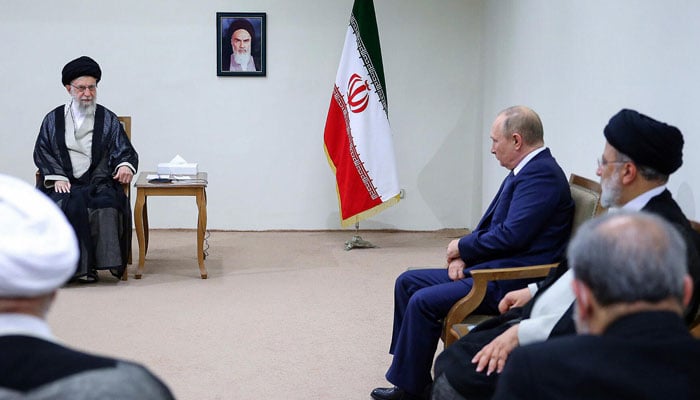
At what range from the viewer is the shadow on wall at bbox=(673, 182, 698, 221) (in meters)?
3.45

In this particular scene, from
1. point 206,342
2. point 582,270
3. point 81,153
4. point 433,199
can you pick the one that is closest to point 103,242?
point 81,153

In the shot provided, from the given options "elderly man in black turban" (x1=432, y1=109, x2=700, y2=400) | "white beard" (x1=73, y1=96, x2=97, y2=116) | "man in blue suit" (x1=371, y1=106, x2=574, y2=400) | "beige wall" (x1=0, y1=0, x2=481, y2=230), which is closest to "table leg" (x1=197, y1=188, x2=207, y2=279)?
"white beard" (x1=73, y1=96, x2=97, y2=116)

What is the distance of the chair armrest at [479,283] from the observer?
3637mm

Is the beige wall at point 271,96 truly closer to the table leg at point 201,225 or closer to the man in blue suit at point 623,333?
the table leg at point 201,225

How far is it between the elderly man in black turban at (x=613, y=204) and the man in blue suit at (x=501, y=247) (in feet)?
2.00

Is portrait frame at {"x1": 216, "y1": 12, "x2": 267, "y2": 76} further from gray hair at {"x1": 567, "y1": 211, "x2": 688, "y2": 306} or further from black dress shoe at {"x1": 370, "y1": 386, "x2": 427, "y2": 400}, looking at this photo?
gray hair at {"x1": 567, "y1": 211, "x2": 688, "y2": 306}

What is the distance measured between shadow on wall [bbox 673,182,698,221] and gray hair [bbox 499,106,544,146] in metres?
0.63

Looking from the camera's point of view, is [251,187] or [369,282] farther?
[251,187]

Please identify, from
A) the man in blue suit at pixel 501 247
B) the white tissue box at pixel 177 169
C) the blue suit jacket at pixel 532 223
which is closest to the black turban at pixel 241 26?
the white tissue box at pixel 177 169

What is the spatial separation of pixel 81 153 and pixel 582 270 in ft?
16.1

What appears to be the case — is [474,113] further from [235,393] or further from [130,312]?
[235,393]

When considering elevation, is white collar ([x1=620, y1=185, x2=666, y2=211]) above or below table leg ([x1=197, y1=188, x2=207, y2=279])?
above

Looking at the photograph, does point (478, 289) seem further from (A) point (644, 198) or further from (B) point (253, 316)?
(B) point (253, 316)

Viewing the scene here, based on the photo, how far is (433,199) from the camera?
779 cm
